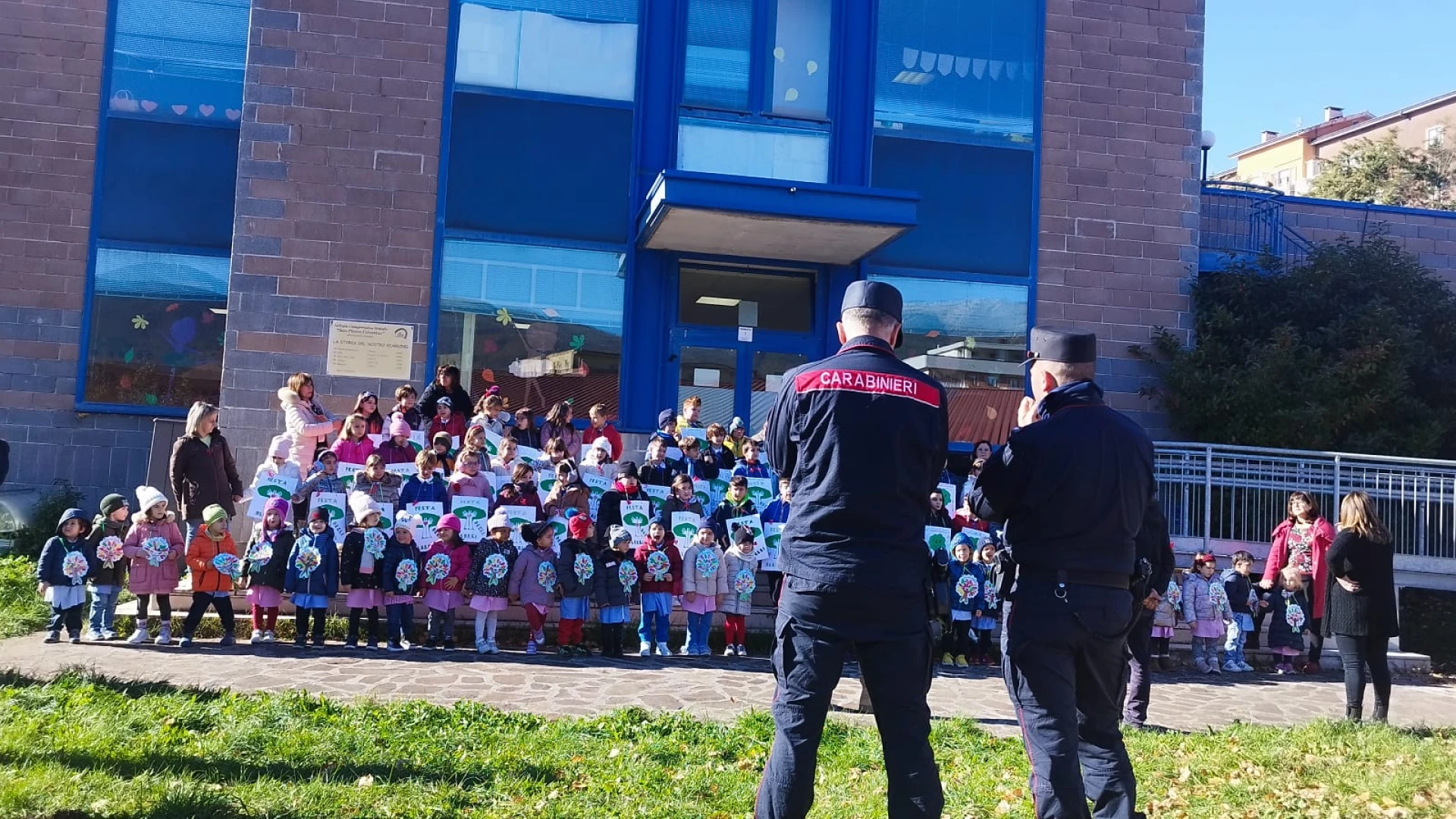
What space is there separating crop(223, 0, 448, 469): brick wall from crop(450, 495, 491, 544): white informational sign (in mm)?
3877

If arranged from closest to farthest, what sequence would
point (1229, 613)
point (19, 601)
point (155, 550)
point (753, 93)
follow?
point (155, 550) → point (19, 601) → point (1229, 613) → point (753, 93)

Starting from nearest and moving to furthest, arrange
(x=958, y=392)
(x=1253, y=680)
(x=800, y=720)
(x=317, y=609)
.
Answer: (x=800, y=720) → (x=317, y=609) → (x=1253, y=680) → (x=958, y=392)

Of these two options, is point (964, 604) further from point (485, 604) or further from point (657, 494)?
point (485, 604)

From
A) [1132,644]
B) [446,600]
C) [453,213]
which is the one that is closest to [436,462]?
[446,600]

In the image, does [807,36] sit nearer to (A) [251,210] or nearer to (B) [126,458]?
(A) [251,210]

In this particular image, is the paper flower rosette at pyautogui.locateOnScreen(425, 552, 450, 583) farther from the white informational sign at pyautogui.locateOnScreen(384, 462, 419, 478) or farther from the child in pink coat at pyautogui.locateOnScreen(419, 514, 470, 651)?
the white informational sign at pyautogui.locateOnScreen(384, 462, 419, 478)

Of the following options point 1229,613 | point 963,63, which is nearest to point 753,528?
point 1229,613

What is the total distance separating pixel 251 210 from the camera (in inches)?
569

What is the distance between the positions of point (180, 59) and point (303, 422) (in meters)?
6.28

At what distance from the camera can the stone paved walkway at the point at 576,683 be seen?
814 cm

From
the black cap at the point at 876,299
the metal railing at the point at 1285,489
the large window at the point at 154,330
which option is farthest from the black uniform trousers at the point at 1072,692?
the large window at the point at 154,330

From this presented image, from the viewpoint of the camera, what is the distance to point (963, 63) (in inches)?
654

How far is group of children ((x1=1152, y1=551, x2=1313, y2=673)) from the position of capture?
39.4 ft

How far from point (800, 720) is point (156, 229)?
550 inches
